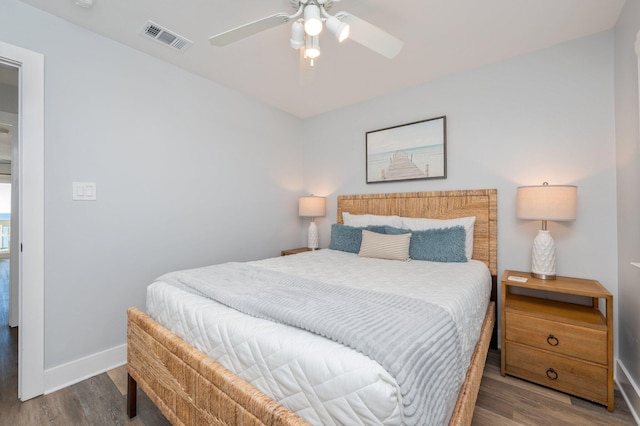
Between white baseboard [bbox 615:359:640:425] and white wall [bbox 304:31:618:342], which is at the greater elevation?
white wall [bbox 304:31:618:342]

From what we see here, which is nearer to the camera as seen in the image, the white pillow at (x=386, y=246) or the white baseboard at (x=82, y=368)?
the white baseboard at (x=82, y=368)

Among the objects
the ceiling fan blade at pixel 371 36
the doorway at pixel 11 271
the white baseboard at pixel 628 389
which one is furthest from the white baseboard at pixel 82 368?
the white baseboard at pixel 628 389

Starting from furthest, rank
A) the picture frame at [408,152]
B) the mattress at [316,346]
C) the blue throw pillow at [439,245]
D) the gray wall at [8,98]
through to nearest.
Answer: the picture frame at [408,152]
the gray wall at [8,98]
the blue throw pillow at [439,245]
the mattress at [316,346]

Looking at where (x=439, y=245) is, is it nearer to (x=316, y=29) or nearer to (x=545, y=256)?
(x=545, y=256)

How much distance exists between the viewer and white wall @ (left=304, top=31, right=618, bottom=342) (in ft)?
6.56

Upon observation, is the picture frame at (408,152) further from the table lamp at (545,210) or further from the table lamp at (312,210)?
the table lamp at (545,210)

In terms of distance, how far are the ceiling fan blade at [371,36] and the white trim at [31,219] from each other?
1.94 m

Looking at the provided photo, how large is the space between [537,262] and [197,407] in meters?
2.32

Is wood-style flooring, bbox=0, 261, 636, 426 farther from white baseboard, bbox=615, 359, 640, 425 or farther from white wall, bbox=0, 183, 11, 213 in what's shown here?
white wall, bbox=0, 183, 11, 213

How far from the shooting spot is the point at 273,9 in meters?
1.75

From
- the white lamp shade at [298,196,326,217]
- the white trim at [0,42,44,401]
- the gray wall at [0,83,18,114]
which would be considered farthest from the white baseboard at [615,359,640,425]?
the gray wall at [0,83,18,114]

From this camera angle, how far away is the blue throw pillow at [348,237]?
2750 mm

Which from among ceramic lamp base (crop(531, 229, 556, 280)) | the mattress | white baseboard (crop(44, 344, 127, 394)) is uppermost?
ceramic lamp base (crop(531, 229, 556, 280))

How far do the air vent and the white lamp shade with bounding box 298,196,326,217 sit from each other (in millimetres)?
1931
